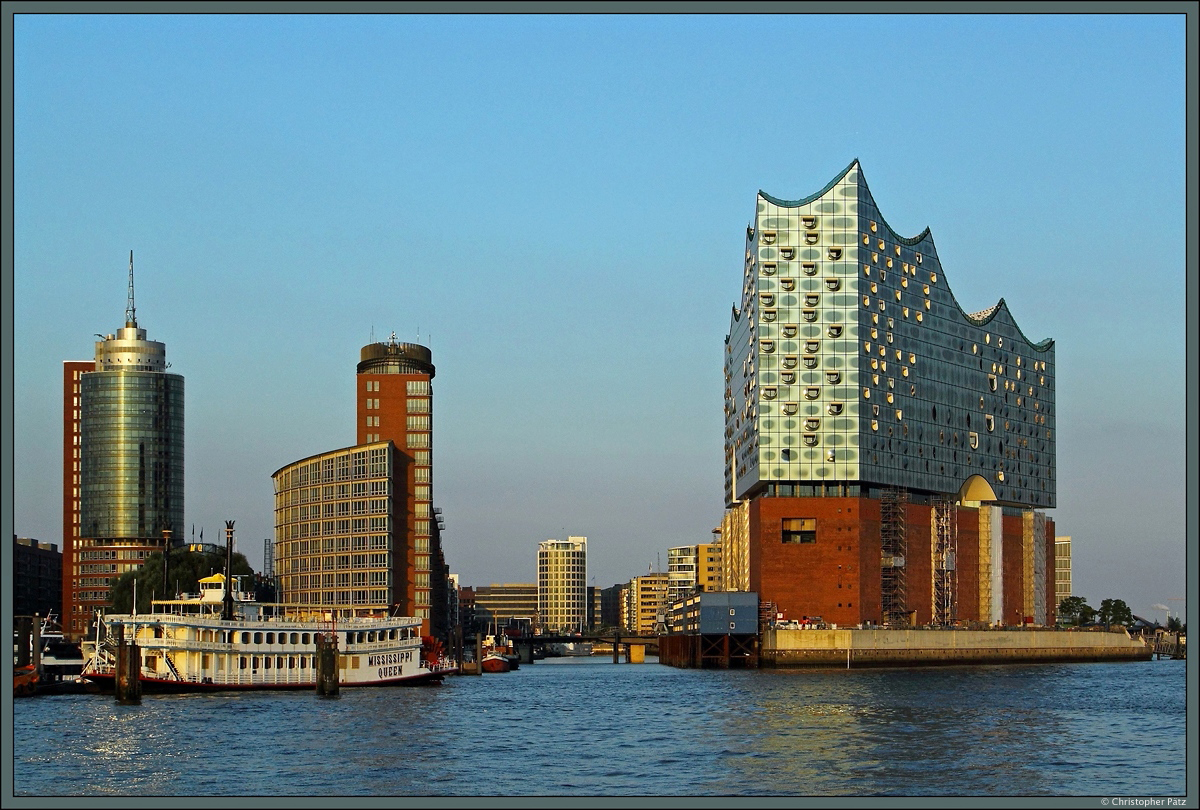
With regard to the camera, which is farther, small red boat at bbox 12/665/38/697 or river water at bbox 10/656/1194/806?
small red boat at bbox 12/665/38/697

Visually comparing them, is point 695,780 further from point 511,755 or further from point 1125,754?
point 1125,754

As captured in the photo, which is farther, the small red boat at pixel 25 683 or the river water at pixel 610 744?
the small red boat at pixel 25 683

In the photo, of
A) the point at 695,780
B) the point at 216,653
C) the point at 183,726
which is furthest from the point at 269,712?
the point at 695,780

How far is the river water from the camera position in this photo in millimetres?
67250

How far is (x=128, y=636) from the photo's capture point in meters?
132

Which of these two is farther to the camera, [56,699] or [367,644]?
[367,644]

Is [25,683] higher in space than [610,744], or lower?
lower

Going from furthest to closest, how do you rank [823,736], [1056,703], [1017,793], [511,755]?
[1056,703], [823,736], [511,755], [1017,793]

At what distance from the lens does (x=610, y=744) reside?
87.9 meters

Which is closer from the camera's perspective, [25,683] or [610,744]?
[610,744]

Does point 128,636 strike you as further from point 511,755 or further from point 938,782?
point 938,782

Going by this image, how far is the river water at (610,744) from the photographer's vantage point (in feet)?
221

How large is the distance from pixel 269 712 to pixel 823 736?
4031 cm

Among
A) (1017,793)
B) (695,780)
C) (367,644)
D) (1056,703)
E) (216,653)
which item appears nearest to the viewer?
(1017,793)
